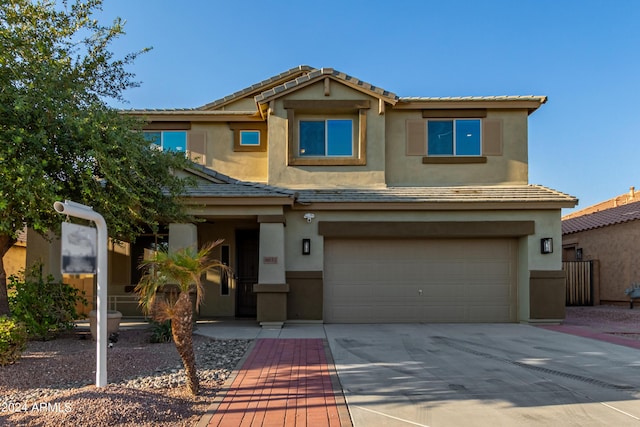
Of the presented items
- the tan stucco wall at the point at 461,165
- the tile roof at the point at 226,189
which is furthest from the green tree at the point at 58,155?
the tan stucco wall at the point at 461,165

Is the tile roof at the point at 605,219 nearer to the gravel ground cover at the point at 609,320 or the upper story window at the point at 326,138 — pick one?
the gravel ground cover at the point at 609,320

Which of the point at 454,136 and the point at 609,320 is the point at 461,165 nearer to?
the point at 454,136

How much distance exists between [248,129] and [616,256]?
14530mm

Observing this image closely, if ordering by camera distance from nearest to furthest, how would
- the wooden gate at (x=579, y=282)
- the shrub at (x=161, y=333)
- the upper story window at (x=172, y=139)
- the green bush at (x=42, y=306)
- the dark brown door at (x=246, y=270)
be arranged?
the green bush at (x=42, y=306) → the shrub at (x=161, y=333) → the dark brown door at (x=246, y=270) → the upper story window at (x=172, y=139) → the wooden gate at (x=579, y=282)

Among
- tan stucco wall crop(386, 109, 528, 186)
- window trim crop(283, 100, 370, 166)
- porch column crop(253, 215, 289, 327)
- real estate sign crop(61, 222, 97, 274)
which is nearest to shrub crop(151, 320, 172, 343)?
porch column crop(253, 215, 289, 327)

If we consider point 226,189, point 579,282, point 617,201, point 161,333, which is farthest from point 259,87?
point 617,201

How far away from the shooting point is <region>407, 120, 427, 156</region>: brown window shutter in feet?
46.9

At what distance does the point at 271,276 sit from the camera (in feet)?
40.6

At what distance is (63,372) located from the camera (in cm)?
711

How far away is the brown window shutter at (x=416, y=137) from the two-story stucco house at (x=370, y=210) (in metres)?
0.03

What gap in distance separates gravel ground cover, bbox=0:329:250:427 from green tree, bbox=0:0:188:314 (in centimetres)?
220

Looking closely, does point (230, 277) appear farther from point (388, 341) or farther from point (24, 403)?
point (24, 403)

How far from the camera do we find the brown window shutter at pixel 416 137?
46.9 feet

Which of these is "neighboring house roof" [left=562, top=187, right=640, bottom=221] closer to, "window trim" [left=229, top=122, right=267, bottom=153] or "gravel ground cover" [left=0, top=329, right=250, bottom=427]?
"window trim" [left=229, top=122, right=267, bottom=153]
